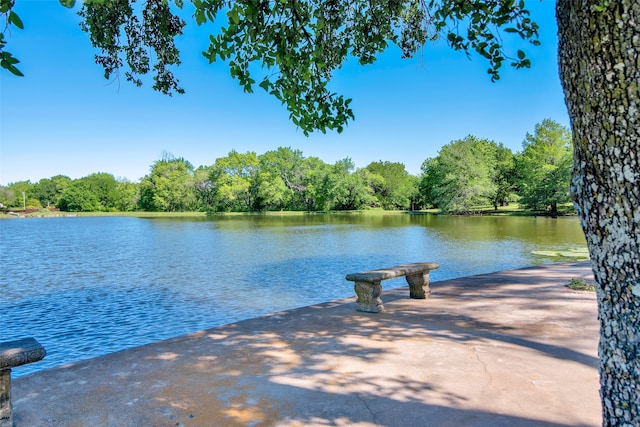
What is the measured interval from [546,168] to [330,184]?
1475 inches

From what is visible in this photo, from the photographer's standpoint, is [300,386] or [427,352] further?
[427,352]

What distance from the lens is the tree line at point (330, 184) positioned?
179 ft

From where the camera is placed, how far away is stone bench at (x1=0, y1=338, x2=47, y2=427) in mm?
3207

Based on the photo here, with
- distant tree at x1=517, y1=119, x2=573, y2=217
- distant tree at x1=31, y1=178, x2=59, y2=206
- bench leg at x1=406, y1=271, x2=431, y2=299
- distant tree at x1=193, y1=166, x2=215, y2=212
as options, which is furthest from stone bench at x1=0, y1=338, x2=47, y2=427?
distant tree at x1=31, y1=178, x2=59, y2=206

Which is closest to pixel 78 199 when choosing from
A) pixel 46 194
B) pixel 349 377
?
pixel 46 194

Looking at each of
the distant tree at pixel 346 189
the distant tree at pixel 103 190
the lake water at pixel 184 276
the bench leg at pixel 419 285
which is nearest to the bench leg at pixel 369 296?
the bench leg at pixel 419 285

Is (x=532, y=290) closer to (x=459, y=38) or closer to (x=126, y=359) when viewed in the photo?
(x=459, y=38)

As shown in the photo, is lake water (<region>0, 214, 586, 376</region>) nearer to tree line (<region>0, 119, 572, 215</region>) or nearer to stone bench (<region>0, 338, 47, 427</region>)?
stone bench (<region>0, 338, 47, 427</region>)

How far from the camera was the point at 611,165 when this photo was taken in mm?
1997

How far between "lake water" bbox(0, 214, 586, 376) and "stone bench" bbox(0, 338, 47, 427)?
3848 mm

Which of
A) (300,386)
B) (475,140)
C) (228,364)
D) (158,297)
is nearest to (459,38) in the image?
(300,386)

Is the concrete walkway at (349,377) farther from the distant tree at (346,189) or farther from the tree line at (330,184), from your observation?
the distant tree at (346,189)

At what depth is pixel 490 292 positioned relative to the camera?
29.1 feet

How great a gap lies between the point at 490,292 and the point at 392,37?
5778mm
